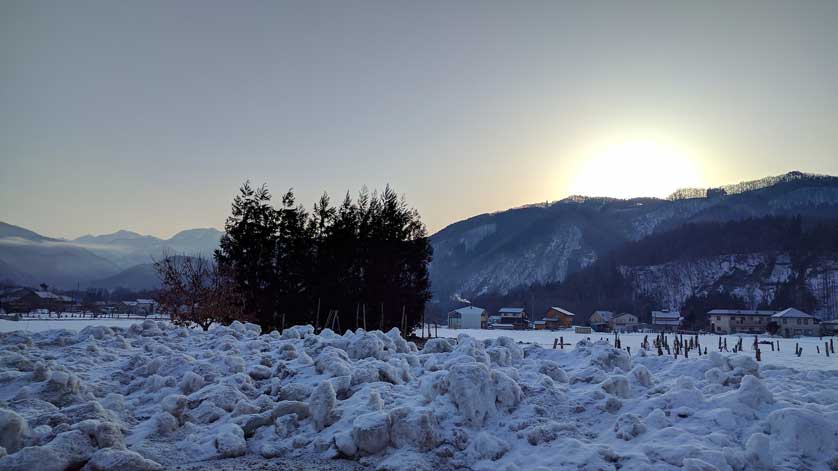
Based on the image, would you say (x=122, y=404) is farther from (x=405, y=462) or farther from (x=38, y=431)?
(x=405, y=462)

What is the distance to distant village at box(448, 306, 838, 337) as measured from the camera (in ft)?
286

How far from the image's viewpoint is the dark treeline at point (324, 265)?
28.2 m

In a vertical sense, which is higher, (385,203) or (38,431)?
A: (385,203)

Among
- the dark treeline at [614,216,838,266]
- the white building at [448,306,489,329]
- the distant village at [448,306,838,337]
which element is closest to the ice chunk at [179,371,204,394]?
the distant village at [448,306,838,337]

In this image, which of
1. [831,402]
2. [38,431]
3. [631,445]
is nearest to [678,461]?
[631,445]

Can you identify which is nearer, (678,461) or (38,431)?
(678,461)

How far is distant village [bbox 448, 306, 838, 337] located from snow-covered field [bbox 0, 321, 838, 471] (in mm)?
82151

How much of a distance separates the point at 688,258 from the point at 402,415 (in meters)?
151

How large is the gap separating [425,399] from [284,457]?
204 cm

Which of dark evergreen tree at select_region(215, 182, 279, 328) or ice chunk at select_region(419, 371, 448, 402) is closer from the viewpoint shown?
ice chunk at select_region(419, 371, 448, 402)

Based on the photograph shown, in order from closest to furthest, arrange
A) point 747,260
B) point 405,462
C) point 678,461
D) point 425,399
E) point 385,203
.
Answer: point 678,461 → point 405,462 → point 425,399 → point 385,203 → point 747,260

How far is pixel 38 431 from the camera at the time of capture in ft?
19.9

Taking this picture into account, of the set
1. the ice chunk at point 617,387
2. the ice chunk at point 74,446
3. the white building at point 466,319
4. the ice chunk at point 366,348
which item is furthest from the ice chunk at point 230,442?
the white building at point 466,319

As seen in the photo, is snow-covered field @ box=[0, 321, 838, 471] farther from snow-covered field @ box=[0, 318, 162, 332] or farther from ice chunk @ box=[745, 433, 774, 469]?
snow-covered field @ box=[0, 318, 162, 332]
